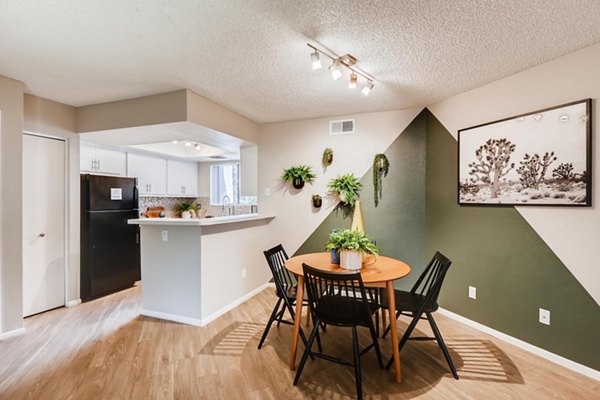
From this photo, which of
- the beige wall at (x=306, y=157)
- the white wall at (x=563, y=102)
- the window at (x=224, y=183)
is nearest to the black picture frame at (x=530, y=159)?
the white wall at (x=563, y=102)

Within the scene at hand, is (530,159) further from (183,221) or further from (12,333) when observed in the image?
(12,333)

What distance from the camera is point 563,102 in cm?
221

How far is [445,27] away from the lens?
1.87m

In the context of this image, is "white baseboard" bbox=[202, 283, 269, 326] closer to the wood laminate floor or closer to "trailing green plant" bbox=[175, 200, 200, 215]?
the wood laminate floor

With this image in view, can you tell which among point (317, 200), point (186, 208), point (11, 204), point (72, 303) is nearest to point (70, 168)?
point (11, 204)

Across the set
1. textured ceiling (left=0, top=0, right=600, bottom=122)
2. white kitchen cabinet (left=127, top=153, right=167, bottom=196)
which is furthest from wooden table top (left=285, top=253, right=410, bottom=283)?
white kitchen cabinet (left=127, top=153, right=167, bottom=196)

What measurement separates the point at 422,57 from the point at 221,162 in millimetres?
4505

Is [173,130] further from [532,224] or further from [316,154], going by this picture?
[532,224]

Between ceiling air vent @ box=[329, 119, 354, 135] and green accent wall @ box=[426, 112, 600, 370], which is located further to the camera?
ceiling air vent @ box=[329, 119, 354, 135]

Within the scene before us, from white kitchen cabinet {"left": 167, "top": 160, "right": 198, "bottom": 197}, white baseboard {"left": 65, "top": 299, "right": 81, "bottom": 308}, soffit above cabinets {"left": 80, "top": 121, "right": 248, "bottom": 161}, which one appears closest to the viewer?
soffit above cabinets {"left": 80, "top": 121, "right": 248, "bottom": 161}

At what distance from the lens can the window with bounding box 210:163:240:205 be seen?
5902 millimetres

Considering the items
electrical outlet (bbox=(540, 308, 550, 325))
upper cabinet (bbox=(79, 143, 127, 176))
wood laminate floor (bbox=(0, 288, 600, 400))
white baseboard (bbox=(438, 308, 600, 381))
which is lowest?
wood laminate floor (bbox=(0, 288, 600, 400))

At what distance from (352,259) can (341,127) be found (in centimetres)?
214

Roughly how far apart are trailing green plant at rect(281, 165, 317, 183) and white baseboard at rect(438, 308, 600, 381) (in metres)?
2.35
